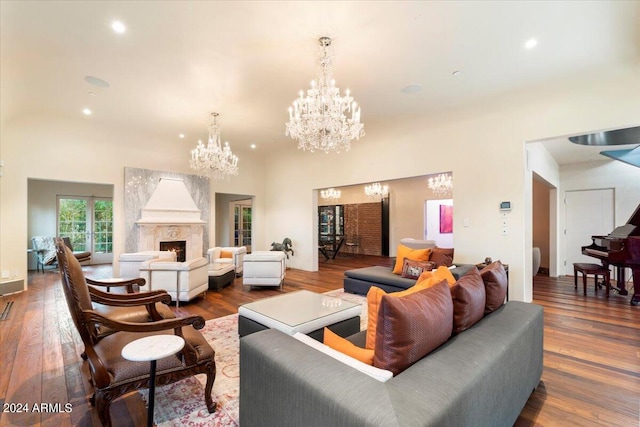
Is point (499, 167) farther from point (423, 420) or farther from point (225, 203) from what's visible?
point (225, 203)

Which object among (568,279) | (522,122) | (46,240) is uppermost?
(522,122)

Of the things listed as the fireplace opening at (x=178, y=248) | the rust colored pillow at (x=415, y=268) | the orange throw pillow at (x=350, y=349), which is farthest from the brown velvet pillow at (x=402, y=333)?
the fireplace opening at (x=178, y=248)

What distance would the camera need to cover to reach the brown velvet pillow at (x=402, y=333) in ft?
4.21

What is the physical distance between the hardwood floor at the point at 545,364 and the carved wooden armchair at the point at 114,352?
37 cm

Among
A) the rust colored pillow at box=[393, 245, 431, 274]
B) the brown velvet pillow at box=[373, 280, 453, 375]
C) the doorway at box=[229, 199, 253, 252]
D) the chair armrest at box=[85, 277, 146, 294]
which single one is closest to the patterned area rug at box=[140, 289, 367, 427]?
the chair armrest at box=[85, 277, 146, 294]

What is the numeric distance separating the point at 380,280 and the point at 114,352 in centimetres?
361

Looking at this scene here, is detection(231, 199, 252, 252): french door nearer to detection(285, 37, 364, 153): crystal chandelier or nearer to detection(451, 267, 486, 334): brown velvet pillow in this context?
detection(285, 37, 364, 153): crystal chandelier

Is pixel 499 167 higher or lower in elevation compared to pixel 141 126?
lower

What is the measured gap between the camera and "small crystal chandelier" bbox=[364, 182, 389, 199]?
1005 centimetres

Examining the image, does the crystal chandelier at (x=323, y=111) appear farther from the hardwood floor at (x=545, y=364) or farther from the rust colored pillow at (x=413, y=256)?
the hardwood floor at (x=545, y=364)

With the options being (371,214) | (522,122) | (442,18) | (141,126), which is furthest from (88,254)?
(522,122)

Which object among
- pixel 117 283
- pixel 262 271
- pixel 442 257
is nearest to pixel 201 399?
pixel 117 283

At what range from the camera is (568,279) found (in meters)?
6.45

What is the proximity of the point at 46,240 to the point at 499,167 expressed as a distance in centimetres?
1090
